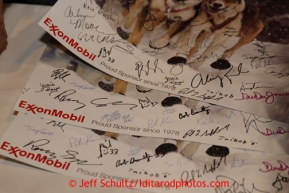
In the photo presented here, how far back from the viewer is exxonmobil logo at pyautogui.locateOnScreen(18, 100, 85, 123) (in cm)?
39

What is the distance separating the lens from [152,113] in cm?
39

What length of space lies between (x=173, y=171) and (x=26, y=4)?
340mm

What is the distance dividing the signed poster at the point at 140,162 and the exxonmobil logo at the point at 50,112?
0.5 inches

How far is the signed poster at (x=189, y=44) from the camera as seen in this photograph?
1.35 ft

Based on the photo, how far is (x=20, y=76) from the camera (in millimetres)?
439

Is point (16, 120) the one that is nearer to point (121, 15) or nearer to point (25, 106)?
point (25, 106)

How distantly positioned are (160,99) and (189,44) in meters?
0.08

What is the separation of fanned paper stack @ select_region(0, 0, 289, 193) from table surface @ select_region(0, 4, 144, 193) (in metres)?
0.01
